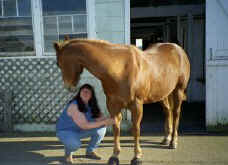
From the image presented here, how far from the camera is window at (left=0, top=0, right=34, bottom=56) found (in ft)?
14.9

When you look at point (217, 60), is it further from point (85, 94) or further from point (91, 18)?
point (85, 94)

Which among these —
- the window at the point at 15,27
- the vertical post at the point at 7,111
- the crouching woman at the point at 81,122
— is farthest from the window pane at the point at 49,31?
the crouching woman at the point at 81,122

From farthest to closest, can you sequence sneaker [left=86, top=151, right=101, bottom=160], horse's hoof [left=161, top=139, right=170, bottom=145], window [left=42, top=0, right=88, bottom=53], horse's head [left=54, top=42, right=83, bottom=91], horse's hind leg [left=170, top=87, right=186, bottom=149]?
1. window [left=42, top=0, right=88, bottom=53]
2. horse's hoof [left=161, top=139, right=170, bottom=145]
3. horse's hind leg [left=170, top=87, right=186, bottom=149]
4. sneaker [left=86, top=151, right=101, bottom=160]
5. horse's head [left=54, top=42, right=83, bottom=91]

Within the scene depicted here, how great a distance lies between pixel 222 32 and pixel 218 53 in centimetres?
39

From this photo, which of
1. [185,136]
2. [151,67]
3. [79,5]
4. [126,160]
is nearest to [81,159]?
[126,160]

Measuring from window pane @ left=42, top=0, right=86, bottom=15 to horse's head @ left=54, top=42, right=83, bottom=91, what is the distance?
1.97 metres

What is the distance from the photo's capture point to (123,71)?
9.38 ft

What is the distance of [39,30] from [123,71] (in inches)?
96.2

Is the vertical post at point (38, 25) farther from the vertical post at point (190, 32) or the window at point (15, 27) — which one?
the vertical post at point (190, 32)

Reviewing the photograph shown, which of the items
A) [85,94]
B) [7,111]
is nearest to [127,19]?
[85,94]

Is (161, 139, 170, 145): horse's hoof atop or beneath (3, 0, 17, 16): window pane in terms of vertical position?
beneath

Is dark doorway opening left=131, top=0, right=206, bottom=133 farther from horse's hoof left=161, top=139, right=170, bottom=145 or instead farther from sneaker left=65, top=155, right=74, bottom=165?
sneaker left=65, top=155, right=74, bottom=165

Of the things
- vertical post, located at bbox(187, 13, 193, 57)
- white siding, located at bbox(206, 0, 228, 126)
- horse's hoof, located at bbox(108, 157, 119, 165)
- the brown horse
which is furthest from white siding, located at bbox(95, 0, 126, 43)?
vertical post, located at bbox(187, 13, 193, 57)

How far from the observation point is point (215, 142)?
3799mm
